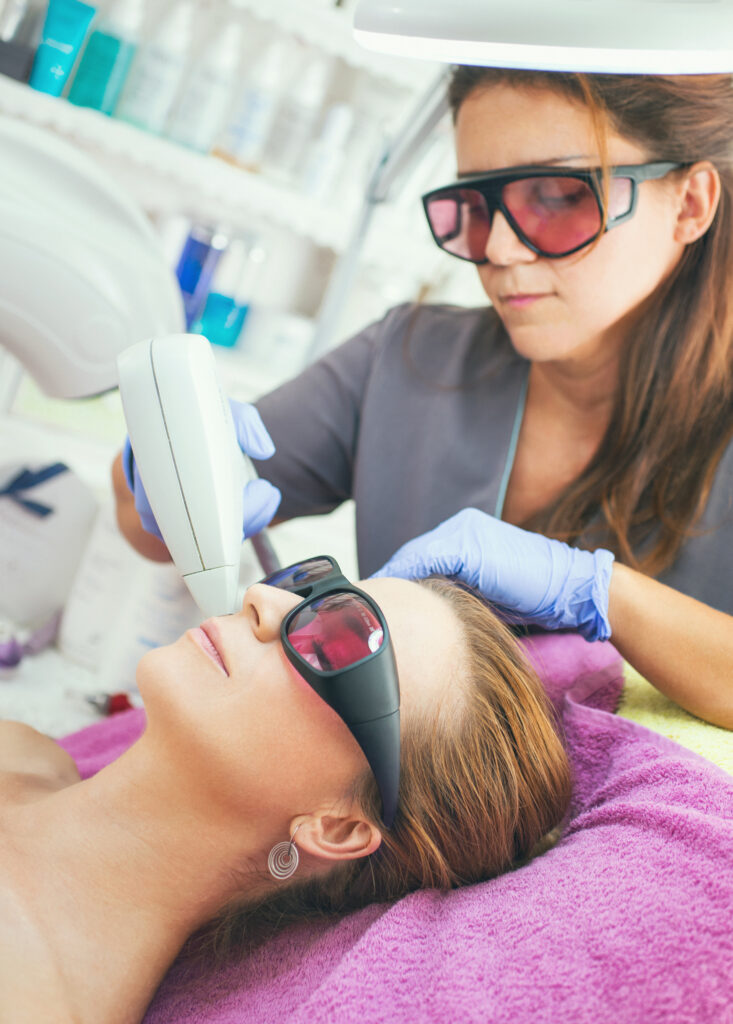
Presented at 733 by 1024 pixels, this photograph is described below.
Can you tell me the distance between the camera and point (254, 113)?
Answer: 169 cm

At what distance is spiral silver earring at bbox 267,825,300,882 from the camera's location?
83 centimetres

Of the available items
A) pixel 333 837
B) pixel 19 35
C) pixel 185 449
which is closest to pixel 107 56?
pixel 19 35

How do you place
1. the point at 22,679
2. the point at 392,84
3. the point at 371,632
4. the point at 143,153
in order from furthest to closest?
the point at 392,84 < the point at 143,153 < the point at 22,679 < the point at 371,632

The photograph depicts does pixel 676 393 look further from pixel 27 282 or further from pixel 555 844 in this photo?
pixel 27 282

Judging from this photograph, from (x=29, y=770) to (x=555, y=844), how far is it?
2.05 feet

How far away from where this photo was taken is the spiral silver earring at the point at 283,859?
0.83 m

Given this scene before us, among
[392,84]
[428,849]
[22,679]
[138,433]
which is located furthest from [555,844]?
[392,84]

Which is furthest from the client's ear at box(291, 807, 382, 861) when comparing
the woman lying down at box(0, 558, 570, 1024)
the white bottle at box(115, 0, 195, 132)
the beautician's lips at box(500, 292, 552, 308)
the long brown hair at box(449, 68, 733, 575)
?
the white bottle at box(115, 0, 195, 132)

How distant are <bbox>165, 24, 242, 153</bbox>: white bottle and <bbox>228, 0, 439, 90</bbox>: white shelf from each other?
77mm

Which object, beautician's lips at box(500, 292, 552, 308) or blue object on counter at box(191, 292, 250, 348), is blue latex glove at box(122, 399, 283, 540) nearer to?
beautician's lips at box(500, 292, 552, 308)

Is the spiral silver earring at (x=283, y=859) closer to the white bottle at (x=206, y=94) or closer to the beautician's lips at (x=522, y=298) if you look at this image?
the beautician's lips at (x=522, y=298)

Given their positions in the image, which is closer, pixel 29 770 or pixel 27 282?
pixel 27 282

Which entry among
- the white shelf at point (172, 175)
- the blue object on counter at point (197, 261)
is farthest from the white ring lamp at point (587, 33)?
the blue object on counter at point (197, 261)

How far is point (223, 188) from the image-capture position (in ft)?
5.50
